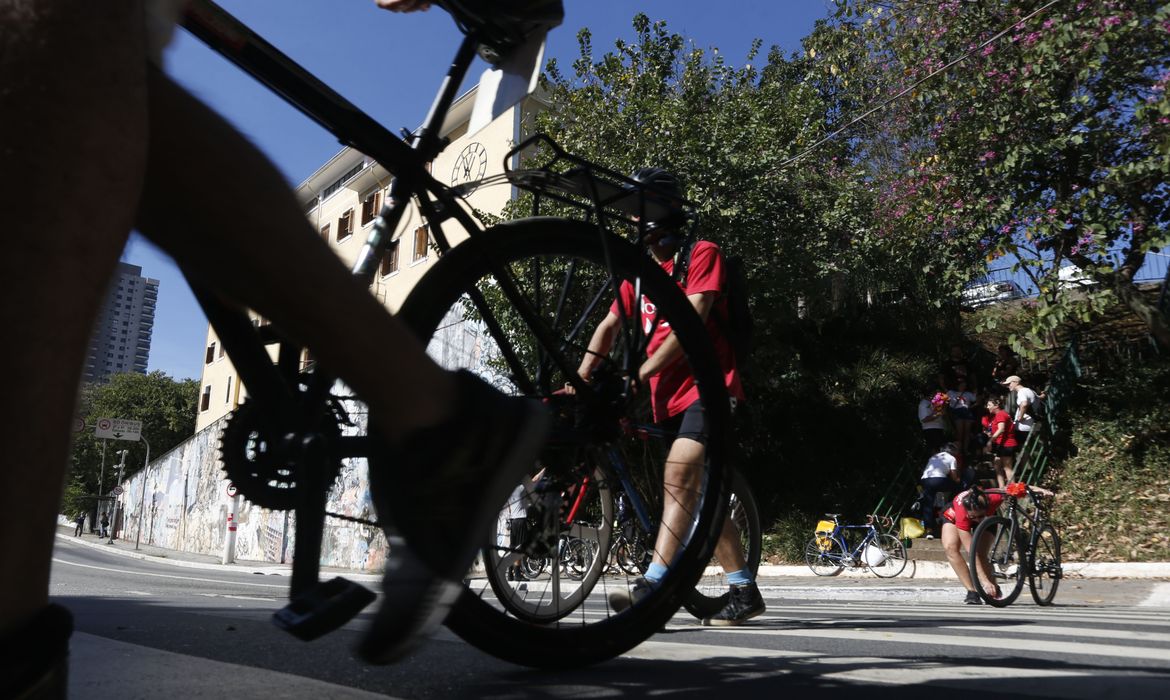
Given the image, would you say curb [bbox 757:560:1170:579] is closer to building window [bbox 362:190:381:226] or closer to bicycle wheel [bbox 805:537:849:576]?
bicycle wheel [bbox 805:537:849:576]

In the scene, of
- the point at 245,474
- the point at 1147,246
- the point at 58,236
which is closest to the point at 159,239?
the point at 58,236

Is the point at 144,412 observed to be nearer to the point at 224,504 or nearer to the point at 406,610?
the point at 224,504

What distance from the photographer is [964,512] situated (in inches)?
307

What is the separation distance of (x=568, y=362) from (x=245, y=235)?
1.03m

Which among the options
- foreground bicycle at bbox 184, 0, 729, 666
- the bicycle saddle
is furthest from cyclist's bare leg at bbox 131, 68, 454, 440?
the bicycle saddle

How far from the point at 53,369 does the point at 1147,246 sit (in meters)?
11.5

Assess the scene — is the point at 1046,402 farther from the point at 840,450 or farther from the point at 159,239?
the point at 159,239

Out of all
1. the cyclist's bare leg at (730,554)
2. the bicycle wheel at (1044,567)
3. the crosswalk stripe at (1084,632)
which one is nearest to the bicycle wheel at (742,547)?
the cyclist's bare leg at (730,554)

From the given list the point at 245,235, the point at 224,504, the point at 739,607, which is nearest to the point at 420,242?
the point at 245,235

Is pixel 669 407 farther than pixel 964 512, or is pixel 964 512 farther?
pixel 964 512

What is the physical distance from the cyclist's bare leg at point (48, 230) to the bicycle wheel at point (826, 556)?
43.2ft

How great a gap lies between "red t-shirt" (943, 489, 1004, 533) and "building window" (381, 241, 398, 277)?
726cm

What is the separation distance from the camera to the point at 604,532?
7.63 feet

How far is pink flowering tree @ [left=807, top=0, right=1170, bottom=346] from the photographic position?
9695 millimetres
